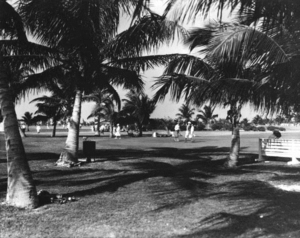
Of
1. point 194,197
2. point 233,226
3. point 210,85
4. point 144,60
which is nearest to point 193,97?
point 210,85

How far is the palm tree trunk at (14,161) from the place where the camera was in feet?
18.6

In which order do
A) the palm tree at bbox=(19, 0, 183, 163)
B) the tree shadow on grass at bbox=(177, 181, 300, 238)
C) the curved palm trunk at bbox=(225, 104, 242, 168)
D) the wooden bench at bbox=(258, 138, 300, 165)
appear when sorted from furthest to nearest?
the wooden bench at bbox=(258, 138, 300, 165)
the curved palm trunk at bbox=(225, 104, 242, 168)
the palm tree at bbox=(19, 0, 183, 163)
the tree shadow on grass at bbox=(177, 181, 300, 238)

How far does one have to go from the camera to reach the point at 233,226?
471cm

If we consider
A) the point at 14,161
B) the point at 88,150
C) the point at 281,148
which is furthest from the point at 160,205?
the point at 281,148

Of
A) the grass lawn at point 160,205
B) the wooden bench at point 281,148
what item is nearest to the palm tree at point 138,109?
the wooden bench at point 281,148

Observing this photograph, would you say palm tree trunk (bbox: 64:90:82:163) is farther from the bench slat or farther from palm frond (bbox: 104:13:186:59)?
the bench slat

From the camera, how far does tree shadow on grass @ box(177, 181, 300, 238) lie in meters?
4.48

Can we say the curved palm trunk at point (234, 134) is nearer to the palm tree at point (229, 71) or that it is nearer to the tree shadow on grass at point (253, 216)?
the palm tree at point (229, 71)

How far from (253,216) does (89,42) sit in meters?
7.13

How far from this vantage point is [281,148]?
12.7 meters

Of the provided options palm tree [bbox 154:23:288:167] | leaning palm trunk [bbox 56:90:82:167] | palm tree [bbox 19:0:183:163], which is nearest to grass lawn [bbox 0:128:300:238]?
leaning palm trunk [bbox 56:90:82:167]

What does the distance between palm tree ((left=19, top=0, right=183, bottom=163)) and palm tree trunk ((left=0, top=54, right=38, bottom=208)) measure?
3.39 m

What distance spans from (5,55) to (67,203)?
20.8 ft

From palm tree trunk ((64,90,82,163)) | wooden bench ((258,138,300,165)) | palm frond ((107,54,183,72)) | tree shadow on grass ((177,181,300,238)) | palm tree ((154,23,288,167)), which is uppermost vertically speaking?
palm frond ((107,54,183,72))
